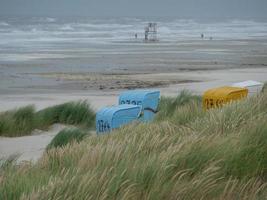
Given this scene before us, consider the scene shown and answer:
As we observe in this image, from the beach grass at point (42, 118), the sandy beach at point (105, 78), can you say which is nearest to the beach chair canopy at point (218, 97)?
the sandy beach at point (105, 78)

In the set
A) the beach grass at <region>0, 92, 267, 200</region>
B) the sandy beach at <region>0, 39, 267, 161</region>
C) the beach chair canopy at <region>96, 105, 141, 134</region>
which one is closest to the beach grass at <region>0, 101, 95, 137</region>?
the sandy beach at <region>0, 39, 267, 161</region>

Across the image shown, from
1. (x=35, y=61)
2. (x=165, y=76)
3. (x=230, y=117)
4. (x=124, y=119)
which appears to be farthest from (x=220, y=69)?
(x=230, y=117)

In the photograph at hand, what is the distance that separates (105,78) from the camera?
68.9ft

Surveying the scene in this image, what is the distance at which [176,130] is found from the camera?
5688 mm

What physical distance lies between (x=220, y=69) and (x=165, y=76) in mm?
3966

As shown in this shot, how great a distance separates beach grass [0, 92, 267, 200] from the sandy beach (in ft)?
12.6

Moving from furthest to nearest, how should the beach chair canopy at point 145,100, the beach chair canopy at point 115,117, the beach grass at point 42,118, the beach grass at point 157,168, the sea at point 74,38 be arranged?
the sea at point 74,38, the beach grass at point 42,118, the beach chair canopy at point 145,100, the beach chair canopy at point 115,117, the beach grass at point 157,168

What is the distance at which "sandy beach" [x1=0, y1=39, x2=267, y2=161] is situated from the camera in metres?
14.8

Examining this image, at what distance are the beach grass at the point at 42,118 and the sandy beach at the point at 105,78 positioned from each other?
0.91ft

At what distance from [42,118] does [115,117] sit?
11.4 ft

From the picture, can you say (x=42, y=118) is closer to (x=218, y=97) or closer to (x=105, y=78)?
(x=218, y=97)

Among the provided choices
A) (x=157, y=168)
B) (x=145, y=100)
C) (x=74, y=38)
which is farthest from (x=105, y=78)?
(x=74, y=38)

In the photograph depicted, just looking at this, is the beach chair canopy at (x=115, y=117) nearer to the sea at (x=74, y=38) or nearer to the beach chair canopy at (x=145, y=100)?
the beach chair canopy at (x=145, y=100)

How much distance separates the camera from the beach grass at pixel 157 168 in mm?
3600
